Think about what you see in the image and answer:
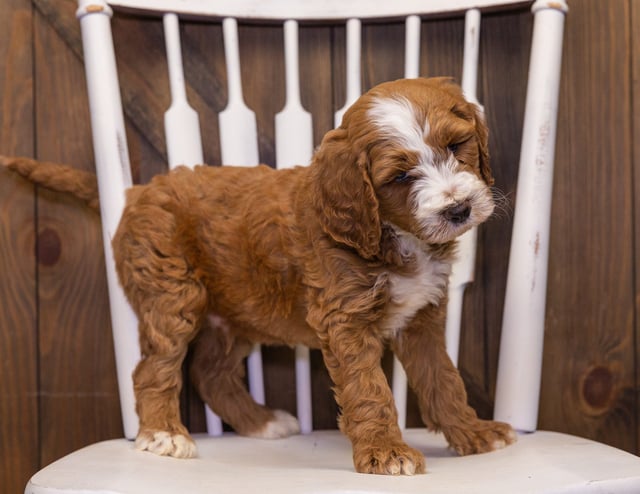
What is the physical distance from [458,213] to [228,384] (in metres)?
0.72

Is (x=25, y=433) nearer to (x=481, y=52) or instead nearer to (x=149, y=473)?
(x=149, y=473)

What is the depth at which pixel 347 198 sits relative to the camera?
131cm

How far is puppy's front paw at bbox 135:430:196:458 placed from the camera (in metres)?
1.40

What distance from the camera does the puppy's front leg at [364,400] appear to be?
4.09 feet

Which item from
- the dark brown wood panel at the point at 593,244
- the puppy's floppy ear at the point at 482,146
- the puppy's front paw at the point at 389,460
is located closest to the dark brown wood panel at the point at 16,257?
the puppy's front paw at the point at 389,460

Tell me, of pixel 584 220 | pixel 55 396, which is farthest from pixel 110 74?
pixel 584 220

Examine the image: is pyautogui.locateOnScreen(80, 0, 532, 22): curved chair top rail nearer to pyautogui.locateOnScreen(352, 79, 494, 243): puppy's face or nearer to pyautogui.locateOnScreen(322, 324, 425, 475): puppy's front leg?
pyautogui.locateOnScreen(352, 79, 494, 243): puppy's face

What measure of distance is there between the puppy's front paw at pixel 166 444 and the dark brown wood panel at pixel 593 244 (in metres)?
0.89

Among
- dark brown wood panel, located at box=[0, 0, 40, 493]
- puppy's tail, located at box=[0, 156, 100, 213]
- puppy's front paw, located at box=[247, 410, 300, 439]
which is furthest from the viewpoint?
dark brown wood panel, located at box=[0, 0, 40, 493]

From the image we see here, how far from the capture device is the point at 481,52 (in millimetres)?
1853

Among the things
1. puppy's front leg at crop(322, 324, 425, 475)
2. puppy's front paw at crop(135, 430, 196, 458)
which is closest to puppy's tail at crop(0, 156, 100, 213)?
puppy's front paw at crop(135, 430, 196, 458)

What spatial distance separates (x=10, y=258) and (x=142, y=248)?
1.74 feet

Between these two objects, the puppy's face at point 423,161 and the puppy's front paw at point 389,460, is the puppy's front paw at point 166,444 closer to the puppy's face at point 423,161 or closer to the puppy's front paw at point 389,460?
the puppy's front paw at point 389,460

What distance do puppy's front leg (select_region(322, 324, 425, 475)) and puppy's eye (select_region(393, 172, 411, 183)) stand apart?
0.26 metres
